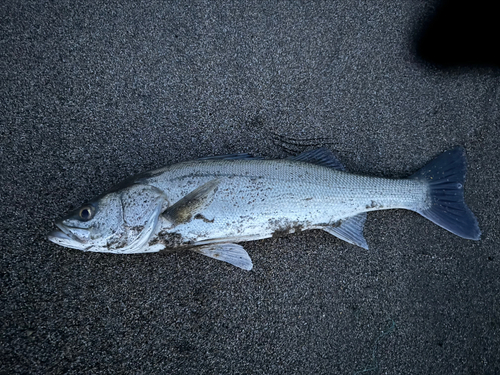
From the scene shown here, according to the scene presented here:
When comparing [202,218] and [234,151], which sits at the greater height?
[234,151]

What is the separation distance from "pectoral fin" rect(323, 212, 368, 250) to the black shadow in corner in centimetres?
166

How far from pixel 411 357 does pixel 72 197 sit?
286 cm

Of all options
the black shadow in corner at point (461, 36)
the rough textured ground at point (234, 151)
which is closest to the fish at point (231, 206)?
the rough textured ground at point (234, 151)

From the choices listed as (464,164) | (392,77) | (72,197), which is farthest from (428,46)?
(72,197)

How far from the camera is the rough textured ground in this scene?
74.1 inches

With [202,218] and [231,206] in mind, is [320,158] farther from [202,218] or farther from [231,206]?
[202,218]

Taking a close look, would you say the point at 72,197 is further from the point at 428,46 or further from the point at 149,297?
the point at 428,46

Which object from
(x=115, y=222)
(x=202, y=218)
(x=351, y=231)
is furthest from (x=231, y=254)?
(x=351, y=231)

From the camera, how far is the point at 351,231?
76.6 inches

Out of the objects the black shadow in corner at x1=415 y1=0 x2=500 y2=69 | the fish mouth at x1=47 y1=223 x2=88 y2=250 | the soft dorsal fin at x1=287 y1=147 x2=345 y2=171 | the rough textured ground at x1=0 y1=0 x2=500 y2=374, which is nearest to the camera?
the fish mouth at x1=47 y1=223 x2=88 y2=250

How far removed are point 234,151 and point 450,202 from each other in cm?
169

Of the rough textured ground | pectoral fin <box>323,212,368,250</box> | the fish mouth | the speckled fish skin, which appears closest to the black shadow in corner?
the rough textured ground

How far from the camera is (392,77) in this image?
7.79 feet

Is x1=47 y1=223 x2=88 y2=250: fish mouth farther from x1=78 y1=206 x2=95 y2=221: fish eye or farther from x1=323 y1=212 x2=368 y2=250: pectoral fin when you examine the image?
x1=323 y1=212 x2=368 y2=250: pectoral fin
